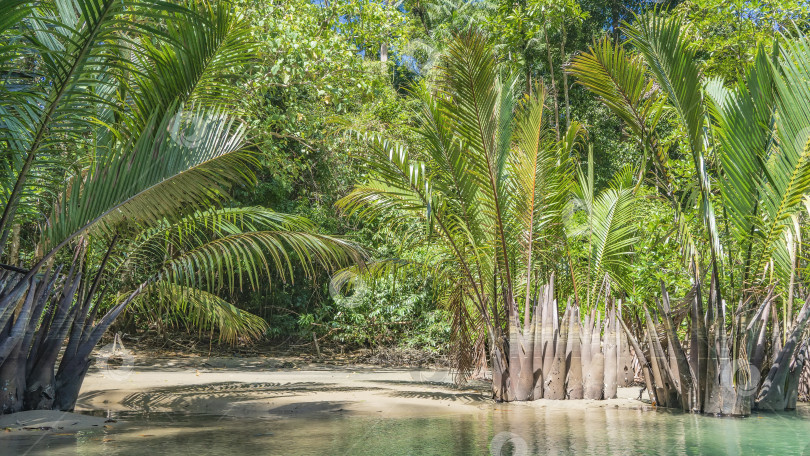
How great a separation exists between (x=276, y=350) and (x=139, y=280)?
576 cm

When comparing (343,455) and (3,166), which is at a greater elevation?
(3,166)

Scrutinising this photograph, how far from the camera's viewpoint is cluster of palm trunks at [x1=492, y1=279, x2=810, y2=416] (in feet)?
16.1

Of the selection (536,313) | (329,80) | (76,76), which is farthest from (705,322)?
(329,80)

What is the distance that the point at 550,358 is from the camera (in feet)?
19.6

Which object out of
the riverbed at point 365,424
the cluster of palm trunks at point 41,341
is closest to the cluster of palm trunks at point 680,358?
the riverbed at point 365,424

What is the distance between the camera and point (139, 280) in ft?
21.3

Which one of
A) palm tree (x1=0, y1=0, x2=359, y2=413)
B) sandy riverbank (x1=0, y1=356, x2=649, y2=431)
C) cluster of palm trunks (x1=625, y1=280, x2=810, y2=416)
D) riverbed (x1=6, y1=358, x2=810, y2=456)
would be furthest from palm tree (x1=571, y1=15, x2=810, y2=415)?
palm tree (x1=0, y1=0, x2=359, y2=413)

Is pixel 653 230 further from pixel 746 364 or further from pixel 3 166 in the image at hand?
pixel 3 166

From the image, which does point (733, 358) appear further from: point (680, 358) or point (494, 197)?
point (494, 197)

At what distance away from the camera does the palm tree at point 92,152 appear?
12.5 ft

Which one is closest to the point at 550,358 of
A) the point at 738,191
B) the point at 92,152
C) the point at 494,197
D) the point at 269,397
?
the point at 494,197

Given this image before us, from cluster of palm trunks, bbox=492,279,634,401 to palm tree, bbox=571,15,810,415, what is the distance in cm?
66

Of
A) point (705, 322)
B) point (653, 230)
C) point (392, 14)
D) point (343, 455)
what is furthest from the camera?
point (392, 14)

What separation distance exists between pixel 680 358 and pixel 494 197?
79.1 inches
